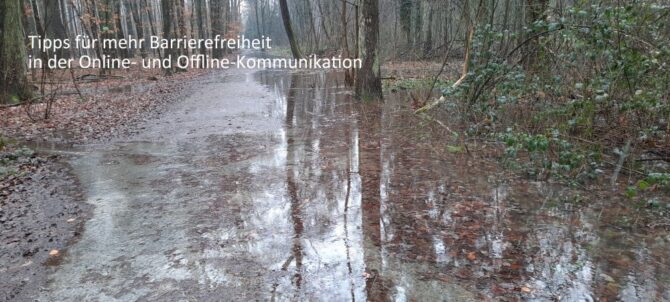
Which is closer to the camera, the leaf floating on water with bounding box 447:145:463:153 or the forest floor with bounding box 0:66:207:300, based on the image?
the forest floor with bounding box 0:66:207:300

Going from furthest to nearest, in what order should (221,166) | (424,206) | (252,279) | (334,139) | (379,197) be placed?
1. (334,139)
2. (221,166)
3. (379,197)
4. (424,206)
5. (252,279)

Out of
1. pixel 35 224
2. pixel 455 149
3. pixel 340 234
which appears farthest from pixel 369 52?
pixel 35 224

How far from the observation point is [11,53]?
Answer: 1100cm

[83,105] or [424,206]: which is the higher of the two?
[83,105]

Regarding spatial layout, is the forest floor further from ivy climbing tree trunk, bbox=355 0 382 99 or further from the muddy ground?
ivy climbing tree trunk, bbox=355 0 382 99

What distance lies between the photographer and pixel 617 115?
5293mm

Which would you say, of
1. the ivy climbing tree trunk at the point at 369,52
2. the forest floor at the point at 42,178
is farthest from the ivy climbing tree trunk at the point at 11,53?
the ivy climbing tree trunk at the point at 369,52

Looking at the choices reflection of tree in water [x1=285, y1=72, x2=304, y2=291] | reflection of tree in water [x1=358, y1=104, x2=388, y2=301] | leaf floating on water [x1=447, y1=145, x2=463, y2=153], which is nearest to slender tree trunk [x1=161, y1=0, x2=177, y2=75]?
reflection of tree in water [x1=285, y1=72, x2=304, y2=291]

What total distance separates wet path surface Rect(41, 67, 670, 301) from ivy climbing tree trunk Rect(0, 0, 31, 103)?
582 cm

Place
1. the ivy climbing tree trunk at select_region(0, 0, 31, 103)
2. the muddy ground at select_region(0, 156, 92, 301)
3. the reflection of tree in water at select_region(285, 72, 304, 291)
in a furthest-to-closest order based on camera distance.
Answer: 1. the ivy climbing tree trunk at select_region(0, 0, 31, 103)
2. the reflection of tree in water at select_region(285, 72, 304, 291)
3. the muddy ground at select_region(0, 156, 92, 301)

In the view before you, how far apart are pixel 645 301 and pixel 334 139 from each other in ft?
17.6

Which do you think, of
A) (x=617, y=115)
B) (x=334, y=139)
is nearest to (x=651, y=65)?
(x=617, y=115)

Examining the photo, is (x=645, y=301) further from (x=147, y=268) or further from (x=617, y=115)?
(x=147, y=268)

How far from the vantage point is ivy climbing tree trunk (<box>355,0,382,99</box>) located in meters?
10.5
